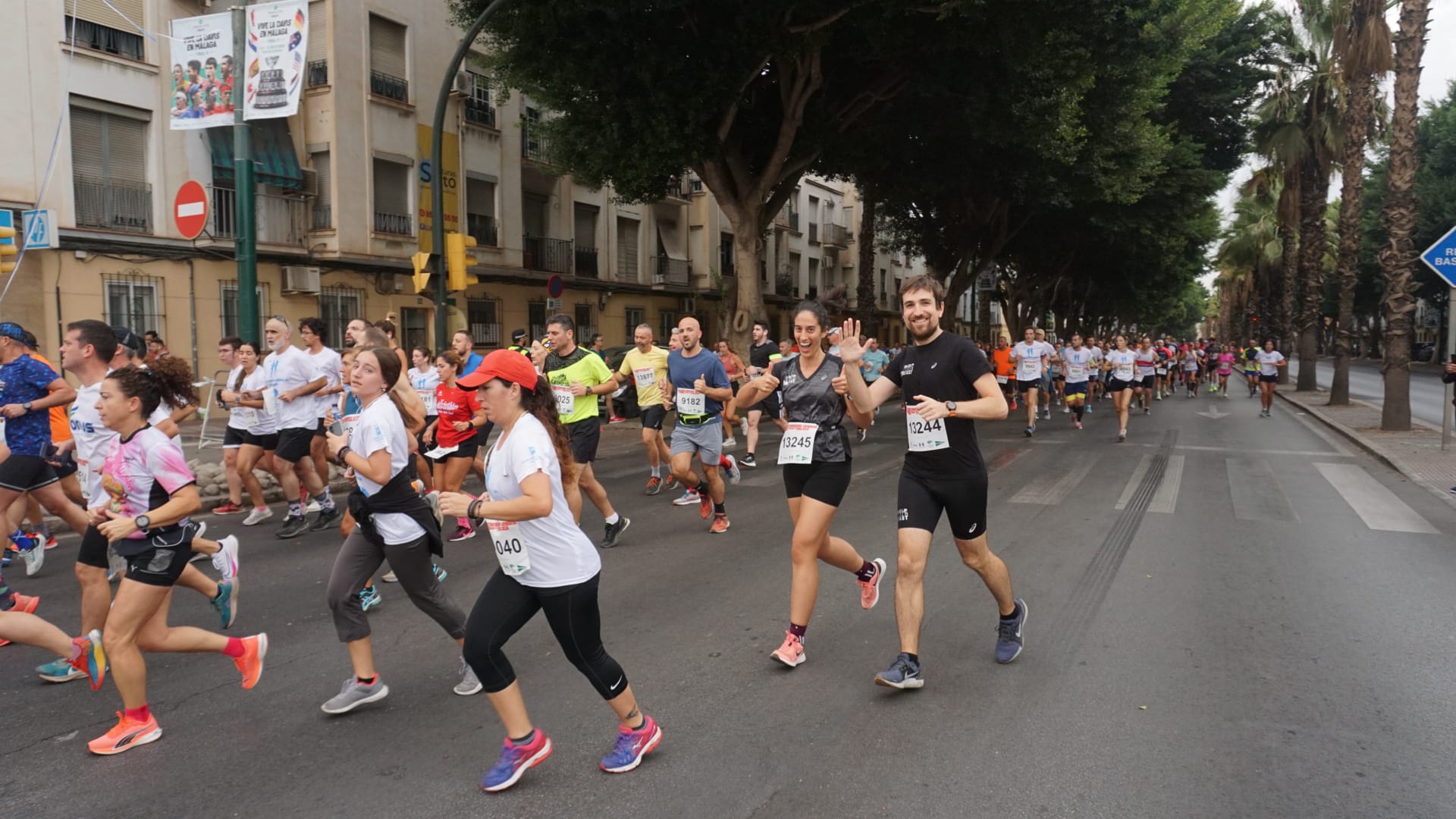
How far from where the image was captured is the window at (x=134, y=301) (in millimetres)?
17438

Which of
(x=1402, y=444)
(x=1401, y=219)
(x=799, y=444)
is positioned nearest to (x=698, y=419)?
(x=799, y=444)

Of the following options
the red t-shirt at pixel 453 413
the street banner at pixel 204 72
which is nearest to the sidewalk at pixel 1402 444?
the red t-shirt at pixel 453 413

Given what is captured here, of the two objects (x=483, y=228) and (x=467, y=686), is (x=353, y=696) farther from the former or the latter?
(x=483, y=228)

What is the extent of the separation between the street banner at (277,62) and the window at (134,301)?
356 inches

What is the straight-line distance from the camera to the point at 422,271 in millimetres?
12336

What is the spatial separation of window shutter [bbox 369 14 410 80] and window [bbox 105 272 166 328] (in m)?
7.59

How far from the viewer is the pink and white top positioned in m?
3.80

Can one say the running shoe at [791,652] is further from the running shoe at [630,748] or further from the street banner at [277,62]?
the street banner at [277,62]

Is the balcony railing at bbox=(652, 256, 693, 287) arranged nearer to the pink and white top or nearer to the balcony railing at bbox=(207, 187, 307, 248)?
the balcony railing at bbox=(207, 187, 307, 248)

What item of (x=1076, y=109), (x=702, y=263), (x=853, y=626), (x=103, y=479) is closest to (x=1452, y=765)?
(x=853, y=626)

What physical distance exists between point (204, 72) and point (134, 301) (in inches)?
341

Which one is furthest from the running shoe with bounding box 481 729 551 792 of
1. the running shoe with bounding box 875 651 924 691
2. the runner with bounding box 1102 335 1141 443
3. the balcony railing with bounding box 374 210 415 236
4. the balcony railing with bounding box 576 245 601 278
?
the balcony railing with bounding box 576 245 601 278

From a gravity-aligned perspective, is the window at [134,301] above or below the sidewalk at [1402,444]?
above

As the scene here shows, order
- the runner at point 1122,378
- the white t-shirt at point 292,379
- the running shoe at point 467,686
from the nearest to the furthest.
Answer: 1. the running shoe at point 467,686
2. the white t-shirt at point 292,379
3. the runner at point 1122,378
